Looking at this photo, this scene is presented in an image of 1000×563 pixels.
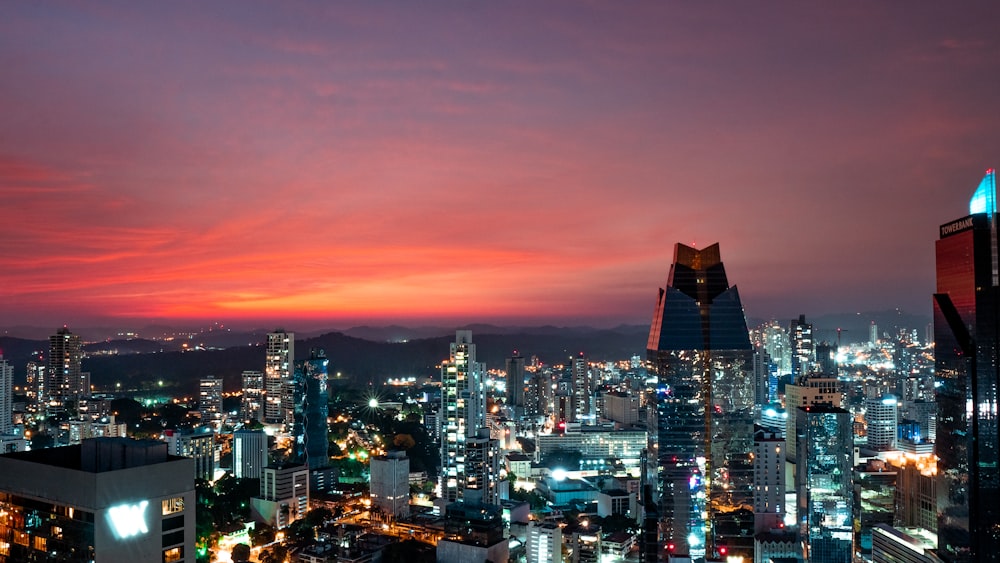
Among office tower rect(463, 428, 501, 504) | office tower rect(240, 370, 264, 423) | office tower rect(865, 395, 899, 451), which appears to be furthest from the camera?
office tower rect(240, 370, 264, 423)

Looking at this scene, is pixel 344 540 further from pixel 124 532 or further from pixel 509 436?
pixel 509 436

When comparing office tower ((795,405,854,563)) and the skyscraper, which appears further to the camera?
office tower ((795,405,854,563))

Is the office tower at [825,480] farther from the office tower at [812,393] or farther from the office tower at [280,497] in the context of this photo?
the office tower at [280,497]

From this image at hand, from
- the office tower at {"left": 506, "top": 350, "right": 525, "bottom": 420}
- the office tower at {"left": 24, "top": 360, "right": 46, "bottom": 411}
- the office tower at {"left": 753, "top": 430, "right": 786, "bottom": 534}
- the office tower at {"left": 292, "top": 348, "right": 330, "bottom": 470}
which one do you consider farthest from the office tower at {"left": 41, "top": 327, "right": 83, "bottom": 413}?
the office tower at {"left": 753, "top": 430, "right": 786, "bottom": 534}

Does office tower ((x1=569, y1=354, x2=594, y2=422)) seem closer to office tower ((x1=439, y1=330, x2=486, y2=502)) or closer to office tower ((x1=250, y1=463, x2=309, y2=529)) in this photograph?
office tower ((x1=439, y1=330, x2=486, y2=502))

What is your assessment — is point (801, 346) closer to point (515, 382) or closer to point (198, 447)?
point (515, 382)

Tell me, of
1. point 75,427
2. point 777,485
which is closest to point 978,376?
point 777,485

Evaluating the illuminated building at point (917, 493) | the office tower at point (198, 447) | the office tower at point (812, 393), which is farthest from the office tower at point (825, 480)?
the office tower at point (198, 447)
